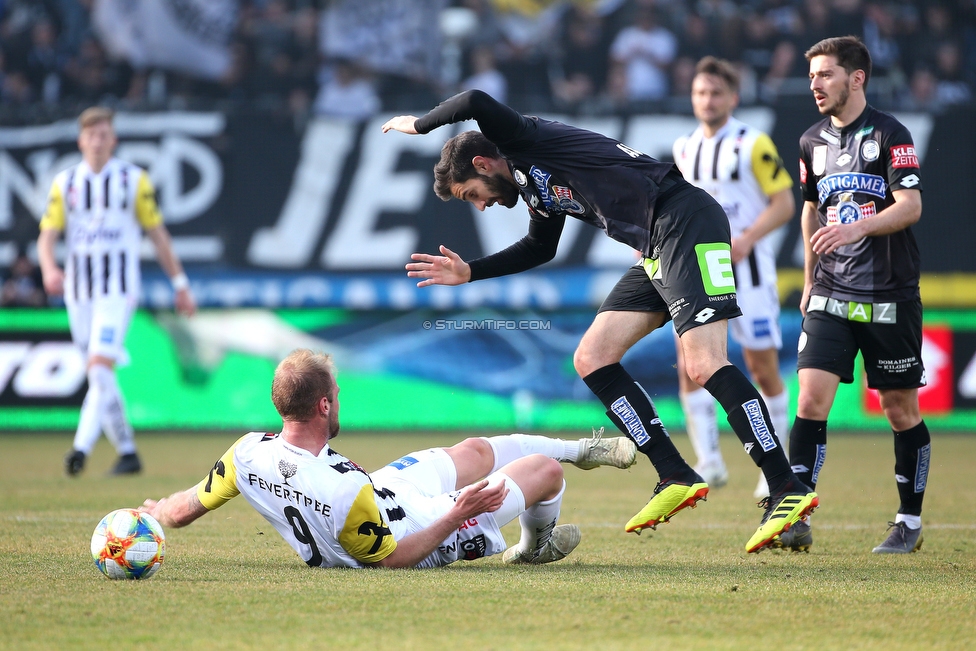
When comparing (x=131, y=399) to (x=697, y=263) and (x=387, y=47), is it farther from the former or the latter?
(x=697, y=263)

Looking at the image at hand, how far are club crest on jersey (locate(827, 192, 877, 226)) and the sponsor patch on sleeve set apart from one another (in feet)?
0.76

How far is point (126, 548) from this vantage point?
418 cm

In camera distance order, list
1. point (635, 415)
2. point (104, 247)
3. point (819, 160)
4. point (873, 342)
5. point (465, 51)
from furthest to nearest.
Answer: point (465, 51) → point (104, 247) → point (819, 160) → point (873, 342) → point (635, 415)

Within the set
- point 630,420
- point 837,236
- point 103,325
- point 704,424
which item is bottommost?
point 704,424

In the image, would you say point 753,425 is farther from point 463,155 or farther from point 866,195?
point 463,155

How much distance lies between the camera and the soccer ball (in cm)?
418

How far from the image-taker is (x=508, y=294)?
12977 millimetres

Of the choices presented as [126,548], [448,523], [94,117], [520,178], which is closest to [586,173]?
[520,178]

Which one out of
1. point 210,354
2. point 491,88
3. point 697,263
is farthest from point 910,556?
point 491,88

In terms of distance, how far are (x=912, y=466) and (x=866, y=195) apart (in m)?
1.31

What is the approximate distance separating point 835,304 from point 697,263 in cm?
97

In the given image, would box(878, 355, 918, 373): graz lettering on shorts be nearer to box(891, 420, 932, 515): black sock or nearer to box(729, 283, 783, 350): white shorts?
box(891, 420, 932, 515): black sock

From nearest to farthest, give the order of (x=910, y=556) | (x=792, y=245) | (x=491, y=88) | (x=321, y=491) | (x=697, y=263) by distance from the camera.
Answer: (x=321, y=491) < (x=697, y=263) < (x=910, y=556) < (x=792, y=245) < (x=491, y=88)

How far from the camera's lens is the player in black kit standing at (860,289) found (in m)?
5.23
